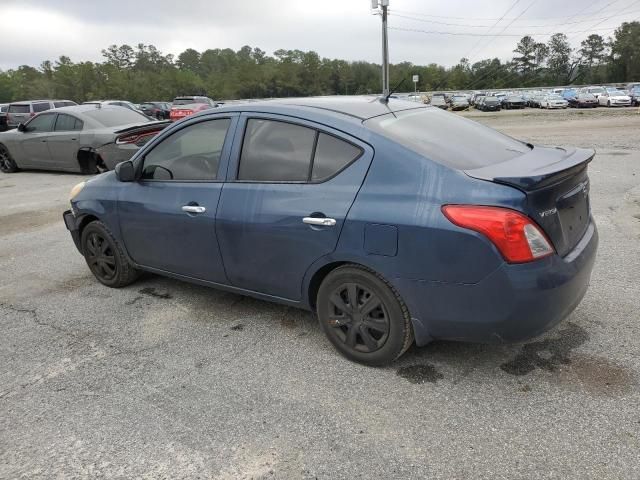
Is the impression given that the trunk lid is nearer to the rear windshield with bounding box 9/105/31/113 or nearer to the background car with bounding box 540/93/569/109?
the rear windshield with bounding box 9/105/31/113

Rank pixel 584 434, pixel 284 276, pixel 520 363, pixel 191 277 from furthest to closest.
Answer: pixel 191 277
pixel 284 276
pixel 520 363
pixel 584 434

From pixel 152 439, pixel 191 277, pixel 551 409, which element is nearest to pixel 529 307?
pixel 551 409

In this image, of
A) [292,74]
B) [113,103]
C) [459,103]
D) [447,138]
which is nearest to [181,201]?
[447,138]

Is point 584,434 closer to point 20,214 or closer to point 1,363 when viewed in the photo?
point 1,363

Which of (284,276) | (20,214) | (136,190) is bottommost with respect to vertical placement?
(20,214)

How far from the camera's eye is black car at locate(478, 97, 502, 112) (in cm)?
4231

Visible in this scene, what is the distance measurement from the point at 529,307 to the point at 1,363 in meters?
3.37

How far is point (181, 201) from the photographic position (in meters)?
3.77

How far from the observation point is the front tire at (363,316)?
290cm

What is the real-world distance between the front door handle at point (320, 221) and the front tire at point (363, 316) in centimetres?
28

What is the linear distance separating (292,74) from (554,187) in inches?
4832

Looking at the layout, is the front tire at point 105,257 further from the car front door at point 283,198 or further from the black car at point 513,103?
the black car at point 513,103

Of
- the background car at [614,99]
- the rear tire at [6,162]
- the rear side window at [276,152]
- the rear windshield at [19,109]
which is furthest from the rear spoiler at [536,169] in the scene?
the background car at [614,99]

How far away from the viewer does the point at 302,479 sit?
7.44 ft
